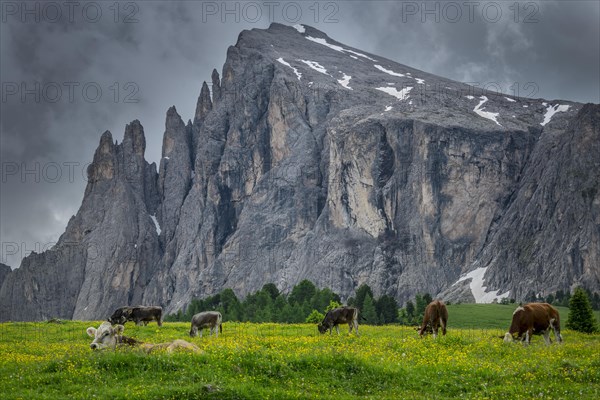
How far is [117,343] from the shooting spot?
25.6 metres

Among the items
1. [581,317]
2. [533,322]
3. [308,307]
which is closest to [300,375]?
[533,322]

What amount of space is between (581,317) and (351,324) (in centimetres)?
1836

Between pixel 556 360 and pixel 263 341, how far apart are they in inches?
493

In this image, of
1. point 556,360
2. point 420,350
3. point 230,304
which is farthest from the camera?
point 230,304

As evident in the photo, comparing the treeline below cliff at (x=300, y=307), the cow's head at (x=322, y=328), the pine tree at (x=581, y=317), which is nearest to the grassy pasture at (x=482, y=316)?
the treeline below cliff at (x=300, y=307)

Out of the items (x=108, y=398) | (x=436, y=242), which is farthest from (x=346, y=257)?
(x=108, y=398)

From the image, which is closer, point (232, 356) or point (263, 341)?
point (232, 356)

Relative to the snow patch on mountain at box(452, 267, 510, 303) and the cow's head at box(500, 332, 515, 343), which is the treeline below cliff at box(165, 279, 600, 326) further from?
the cow's head at box(500, 332, 515, 343)

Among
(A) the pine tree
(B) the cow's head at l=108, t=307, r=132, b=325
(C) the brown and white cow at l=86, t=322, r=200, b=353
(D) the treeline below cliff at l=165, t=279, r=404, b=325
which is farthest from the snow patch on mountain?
(C) the brown and white cow at l=86, t=322, r=200, b=353

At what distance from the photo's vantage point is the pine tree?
44.4m

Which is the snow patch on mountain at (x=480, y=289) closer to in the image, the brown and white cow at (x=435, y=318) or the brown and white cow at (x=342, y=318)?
the brown and white cow at (x=342, y=318)

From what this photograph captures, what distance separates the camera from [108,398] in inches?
709

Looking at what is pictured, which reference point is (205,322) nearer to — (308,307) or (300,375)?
(300,375)

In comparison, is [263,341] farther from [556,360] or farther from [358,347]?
[556,360]
